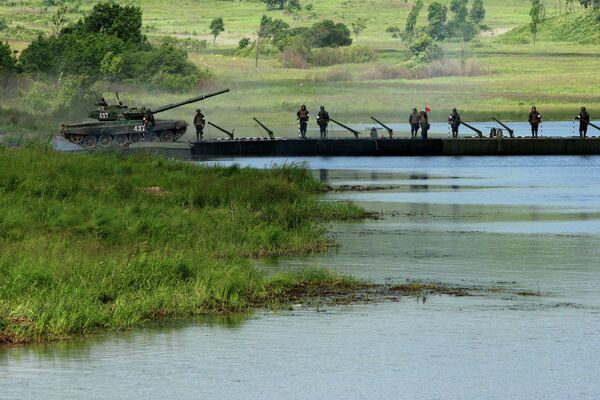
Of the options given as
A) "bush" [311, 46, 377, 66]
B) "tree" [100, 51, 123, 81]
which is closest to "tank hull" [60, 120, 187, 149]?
"tree" [100, 51, 123, 81]

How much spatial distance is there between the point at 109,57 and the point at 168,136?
59.0 metres

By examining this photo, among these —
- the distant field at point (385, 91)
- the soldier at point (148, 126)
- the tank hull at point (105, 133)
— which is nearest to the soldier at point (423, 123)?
the soldier at point (148, 126)

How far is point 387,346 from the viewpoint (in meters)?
20.9

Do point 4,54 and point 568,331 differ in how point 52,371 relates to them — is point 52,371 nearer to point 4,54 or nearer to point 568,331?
point 568,331

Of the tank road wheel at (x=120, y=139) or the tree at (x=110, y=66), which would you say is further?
the tree at (x=110, y=66)

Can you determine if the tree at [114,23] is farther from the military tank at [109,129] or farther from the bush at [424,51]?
the military tank at [109,129]

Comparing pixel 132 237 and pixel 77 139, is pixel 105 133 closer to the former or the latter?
pixel 77 139

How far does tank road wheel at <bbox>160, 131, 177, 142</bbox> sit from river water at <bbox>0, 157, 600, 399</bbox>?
41462 millimetres

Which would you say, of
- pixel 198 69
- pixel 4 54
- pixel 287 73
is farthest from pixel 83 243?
pixel 287 73

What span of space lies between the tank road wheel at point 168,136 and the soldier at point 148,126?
3.09ft

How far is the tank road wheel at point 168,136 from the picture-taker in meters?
75.1

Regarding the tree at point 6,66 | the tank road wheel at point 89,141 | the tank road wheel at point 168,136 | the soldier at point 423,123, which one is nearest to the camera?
the tank road wheel at point 89,141

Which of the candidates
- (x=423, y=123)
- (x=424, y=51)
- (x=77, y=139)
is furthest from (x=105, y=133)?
(x=424, y=51)

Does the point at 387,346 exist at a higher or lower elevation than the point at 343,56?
lower
